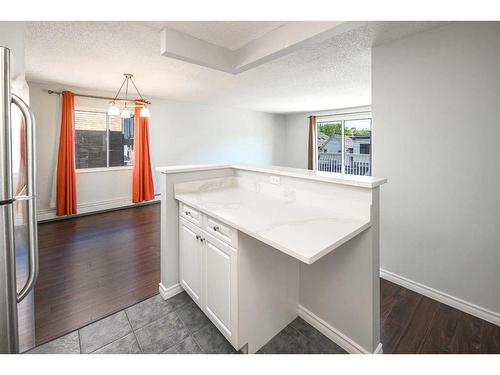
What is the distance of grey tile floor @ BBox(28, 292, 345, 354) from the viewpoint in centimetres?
151

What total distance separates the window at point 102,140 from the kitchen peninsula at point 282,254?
3.36m

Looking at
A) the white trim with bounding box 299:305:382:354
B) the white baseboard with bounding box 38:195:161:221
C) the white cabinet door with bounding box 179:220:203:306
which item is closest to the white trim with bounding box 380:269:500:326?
the white trim with bounding box 299:305:382:354

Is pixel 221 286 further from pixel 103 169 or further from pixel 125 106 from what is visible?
pixel 103 169

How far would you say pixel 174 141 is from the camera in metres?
5.45

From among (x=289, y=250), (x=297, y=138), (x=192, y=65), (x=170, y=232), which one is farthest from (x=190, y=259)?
(x=297, y=138)

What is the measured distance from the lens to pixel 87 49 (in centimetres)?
244

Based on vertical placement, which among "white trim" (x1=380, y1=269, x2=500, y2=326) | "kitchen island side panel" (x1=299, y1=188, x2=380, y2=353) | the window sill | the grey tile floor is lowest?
the grey tile floor

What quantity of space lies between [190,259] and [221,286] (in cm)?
45

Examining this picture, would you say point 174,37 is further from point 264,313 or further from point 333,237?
point 264,313

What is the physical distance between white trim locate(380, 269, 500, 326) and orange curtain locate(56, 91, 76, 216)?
4704 millimetres

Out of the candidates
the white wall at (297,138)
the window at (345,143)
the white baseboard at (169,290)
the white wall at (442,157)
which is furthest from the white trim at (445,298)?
the white wall at (297,138)

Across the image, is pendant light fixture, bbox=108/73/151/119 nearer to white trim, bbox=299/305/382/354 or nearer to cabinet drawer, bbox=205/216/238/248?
cabinet drawer, bbox=205/216/238/248

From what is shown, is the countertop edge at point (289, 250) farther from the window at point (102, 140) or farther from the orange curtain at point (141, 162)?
the window at point (102, 140)

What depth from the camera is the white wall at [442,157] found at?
174 centimetres
